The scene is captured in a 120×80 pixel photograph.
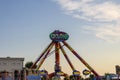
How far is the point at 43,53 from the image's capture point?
133 m

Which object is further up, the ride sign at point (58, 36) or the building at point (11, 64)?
→ the ride sign at point (58, 36)

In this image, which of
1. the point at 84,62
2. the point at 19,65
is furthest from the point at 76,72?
the point at 19,65

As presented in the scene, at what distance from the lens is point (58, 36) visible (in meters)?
127

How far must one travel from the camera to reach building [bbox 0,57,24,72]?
12925 centimetres

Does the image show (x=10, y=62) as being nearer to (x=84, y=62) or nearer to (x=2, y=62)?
(x=2, y=62)

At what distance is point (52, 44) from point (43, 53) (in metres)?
6.02

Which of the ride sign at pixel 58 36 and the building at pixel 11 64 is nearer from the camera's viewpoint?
the ride sign at pixel 58 36

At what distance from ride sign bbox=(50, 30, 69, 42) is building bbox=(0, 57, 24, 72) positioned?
18.8 m

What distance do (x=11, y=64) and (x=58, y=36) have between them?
2471 cm

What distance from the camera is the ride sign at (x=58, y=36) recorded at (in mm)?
125037

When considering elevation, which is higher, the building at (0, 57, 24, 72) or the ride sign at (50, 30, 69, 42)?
the ride sign at (50, 30, 69, 42)

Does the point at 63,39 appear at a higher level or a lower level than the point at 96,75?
higher

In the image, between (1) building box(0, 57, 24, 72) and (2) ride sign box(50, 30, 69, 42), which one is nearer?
(2) ride sign box(50, 30, 69, 42)

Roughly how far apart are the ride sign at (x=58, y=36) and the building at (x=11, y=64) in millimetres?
18770
